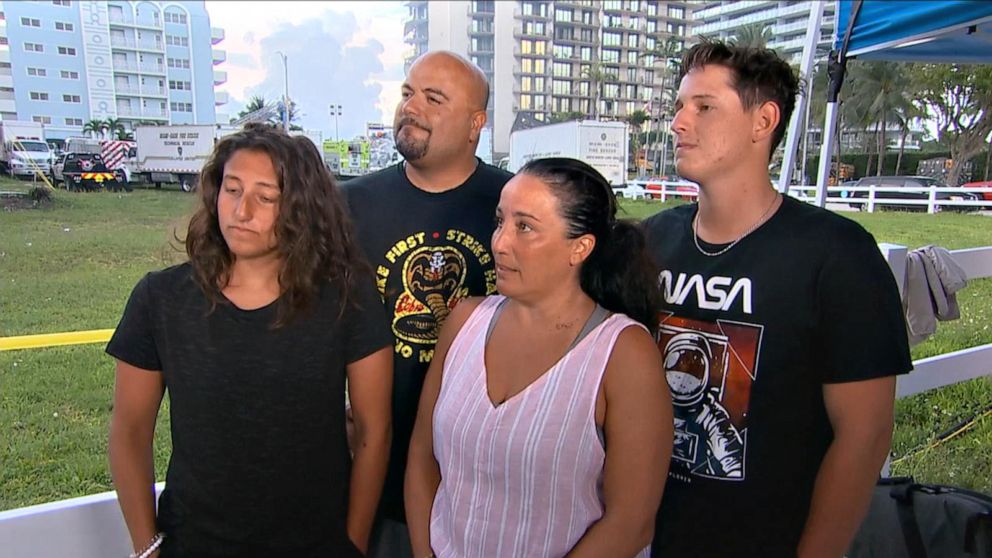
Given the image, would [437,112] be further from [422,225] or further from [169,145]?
[169,145]

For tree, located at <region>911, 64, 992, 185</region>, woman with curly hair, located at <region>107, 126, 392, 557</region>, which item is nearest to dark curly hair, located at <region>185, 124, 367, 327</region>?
woman with curly hair, located at <region>107, 126, 392, 557</region>

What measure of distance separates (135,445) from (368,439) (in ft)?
1.69

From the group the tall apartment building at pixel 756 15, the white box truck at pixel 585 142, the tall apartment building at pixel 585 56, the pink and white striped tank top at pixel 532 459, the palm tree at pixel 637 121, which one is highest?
the tall apartment building at pixel 756 15

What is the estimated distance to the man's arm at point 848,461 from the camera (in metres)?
1.30

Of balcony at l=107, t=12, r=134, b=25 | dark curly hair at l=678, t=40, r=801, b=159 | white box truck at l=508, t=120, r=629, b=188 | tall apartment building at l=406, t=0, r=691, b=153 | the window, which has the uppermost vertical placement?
tall apartment building at l=406, t=0, r=691, b=153

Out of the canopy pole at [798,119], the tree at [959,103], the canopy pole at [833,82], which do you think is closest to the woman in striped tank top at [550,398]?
the canopy pole at [798,119]

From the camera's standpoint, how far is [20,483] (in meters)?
2.88

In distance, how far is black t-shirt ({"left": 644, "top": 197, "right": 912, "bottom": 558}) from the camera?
4.22ft

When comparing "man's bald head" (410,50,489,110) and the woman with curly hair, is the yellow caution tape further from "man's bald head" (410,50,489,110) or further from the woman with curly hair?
"man's bald head" (410,50,489,110)

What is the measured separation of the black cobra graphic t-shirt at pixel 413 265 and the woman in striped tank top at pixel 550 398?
377 mm

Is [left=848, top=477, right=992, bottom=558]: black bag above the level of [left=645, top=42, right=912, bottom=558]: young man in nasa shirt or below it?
below

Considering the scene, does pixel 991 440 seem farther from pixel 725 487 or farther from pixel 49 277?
pixel 49 277

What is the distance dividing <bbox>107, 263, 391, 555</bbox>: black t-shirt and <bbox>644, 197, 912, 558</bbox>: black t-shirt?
0.74 m

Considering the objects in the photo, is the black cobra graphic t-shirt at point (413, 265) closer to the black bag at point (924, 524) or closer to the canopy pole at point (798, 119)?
the black bag at point (924, 524)
